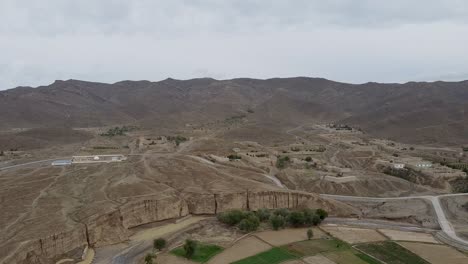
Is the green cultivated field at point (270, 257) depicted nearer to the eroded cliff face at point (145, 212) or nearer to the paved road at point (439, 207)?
the eroded cliff face at point (145, 212)

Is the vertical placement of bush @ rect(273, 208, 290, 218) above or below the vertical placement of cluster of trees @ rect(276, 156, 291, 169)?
below

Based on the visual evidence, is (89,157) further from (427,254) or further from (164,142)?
(427,254)

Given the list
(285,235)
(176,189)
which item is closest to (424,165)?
(285,235)

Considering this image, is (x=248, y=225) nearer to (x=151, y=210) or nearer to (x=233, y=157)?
(x=151, y=210)

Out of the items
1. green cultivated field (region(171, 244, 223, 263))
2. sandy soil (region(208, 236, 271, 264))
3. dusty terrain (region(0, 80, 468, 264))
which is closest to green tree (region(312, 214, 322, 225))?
dusty terrain (region(0, 80, 468, 264))

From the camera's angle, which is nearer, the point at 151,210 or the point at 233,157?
the point at 151,210

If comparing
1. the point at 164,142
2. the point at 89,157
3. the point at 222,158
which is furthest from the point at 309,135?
the point at 89,157

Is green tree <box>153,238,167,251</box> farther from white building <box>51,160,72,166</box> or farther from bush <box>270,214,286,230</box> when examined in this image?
white building <box>51,160,72,166</box>
